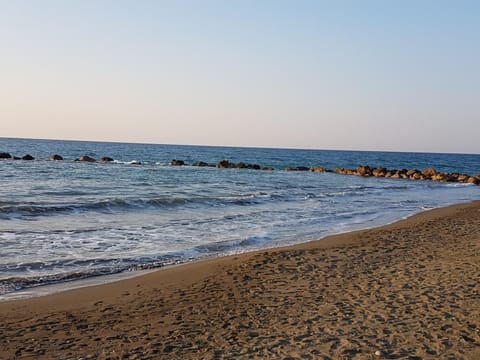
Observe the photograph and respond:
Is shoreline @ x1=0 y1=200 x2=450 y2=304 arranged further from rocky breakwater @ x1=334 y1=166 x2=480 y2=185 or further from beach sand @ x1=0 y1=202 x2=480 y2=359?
rocky breakwater @ x1=334 y1=166 x2=480 y2=185

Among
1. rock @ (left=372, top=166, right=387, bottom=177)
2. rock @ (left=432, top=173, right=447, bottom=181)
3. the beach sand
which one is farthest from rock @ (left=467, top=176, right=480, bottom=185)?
the beach sand

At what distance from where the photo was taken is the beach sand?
5.34 meters

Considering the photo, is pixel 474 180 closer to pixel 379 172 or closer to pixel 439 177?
pixel 439 177

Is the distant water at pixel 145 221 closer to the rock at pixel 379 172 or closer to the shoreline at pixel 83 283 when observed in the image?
the shoreline at pixel 83 283

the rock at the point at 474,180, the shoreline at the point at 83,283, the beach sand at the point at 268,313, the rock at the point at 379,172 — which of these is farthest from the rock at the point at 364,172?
the shoreline at the point at 83,283

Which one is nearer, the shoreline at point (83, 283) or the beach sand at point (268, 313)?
the beach sand at point (268, 313)

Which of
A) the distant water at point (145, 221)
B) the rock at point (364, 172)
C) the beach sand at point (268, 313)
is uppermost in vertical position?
the rock at point (364, 172)

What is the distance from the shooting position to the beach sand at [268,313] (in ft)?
17.5

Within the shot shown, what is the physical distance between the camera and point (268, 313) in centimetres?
662

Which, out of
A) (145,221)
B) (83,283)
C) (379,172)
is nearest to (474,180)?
(379,172)

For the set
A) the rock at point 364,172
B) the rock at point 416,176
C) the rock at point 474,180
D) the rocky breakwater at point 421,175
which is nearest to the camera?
the rock at point 474,180

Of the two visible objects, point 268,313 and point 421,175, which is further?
point 421,175

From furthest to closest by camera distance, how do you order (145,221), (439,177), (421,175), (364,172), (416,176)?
(364,172)
(421,175)
(416,176)
(439,177)
(145,221)

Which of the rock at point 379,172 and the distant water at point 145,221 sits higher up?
the rock at point 379,172
